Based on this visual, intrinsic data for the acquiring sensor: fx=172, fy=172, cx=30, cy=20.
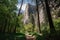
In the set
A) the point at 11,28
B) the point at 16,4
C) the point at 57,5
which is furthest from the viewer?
the point at 11,28

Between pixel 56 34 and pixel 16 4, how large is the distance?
17.0m

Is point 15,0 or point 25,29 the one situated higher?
point 15,0

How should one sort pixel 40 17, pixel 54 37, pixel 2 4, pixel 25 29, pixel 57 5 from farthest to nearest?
1. pixel 25 29
2. pixel 40 17
3. pixel 2 4
4. pixel 57 5
5. pixel 54 37

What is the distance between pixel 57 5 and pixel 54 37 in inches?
110

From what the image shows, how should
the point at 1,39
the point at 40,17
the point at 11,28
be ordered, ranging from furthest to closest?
1. the point at 40,17
2. the point at 11,28
3. the point at 1,39

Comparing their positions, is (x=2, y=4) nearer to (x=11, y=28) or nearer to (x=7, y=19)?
(x=7, y=19)

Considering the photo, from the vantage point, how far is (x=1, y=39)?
60.4ft

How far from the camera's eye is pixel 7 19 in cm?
2669

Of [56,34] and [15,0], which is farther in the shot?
[15,0]

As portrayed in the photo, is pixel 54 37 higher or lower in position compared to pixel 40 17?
lower

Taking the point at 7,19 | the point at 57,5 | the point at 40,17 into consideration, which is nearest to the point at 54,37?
the point at 57,5

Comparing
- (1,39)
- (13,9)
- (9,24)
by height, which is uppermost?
(13,9)

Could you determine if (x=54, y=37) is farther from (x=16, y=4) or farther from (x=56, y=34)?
(x=16, y=4)

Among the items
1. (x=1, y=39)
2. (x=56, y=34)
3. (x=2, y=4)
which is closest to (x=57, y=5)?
(x=56, y=34)
